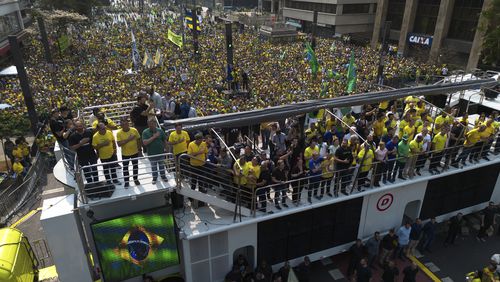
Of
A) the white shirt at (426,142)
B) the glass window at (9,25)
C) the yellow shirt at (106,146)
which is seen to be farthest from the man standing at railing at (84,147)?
the glass window at (9,25)

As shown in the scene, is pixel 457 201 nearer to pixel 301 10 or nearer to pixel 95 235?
pixel 95 235

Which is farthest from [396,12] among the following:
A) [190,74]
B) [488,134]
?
[488,134]

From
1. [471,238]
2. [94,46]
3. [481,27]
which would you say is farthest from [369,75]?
[94,46]

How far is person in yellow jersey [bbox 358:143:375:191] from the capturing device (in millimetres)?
9509

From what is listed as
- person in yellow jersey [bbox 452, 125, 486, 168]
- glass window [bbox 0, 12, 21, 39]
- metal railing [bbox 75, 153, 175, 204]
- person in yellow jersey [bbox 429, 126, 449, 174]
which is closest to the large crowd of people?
glass window [bbox 0, 12, 21, 39]

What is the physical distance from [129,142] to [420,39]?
155 feet

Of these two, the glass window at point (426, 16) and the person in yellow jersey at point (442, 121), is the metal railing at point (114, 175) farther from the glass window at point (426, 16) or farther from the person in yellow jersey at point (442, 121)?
the glass window at point (426, 16)

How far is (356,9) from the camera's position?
56312 millimetres

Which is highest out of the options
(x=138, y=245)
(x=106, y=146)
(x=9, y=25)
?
(x=106, y=146)

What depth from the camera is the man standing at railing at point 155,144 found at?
8344mm

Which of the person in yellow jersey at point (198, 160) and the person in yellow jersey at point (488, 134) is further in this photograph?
the person in yellow jersey at point (488, 134)

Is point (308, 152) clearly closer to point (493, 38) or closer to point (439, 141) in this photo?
point (439, 141)

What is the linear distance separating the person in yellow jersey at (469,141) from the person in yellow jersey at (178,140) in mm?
8747

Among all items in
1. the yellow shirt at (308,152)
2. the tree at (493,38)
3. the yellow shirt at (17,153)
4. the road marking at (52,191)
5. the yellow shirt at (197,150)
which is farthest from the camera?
the tree at (493,38)
